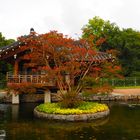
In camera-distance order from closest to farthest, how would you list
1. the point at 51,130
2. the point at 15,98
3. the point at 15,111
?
the point at 51,130
the point at 15,111
the point at 15,98

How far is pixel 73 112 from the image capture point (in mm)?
23531

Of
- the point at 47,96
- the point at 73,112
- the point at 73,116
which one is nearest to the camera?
the point at 73,116

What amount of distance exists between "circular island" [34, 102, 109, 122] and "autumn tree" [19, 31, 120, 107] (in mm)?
1029

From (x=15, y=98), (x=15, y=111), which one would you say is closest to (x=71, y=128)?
(x=15, y=111)

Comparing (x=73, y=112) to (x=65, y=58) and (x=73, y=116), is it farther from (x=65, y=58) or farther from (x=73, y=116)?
(x=65, y=58)

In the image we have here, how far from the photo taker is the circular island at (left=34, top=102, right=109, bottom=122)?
2336cm

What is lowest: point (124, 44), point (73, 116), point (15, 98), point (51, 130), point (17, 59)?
point (51, 130)

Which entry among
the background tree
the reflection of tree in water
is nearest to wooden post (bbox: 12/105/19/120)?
the reflection of tree in water

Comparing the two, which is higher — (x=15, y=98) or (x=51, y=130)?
(x=15, y=98)

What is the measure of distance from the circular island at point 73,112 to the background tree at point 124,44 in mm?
27400

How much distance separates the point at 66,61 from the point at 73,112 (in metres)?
5.40

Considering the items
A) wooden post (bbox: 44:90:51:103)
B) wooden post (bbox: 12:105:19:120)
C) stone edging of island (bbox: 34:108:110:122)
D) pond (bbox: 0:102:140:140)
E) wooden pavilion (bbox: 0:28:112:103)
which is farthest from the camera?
wooden post (bbox: 44:90:51:103)

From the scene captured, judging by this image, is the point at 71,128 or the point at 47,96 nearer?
the point at 71,128

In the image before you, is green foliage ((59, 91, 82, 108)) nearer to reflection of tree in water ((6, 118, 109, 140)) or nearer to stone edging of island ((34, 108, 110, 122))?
stone edging of island ((34, 108, 110, 122))
